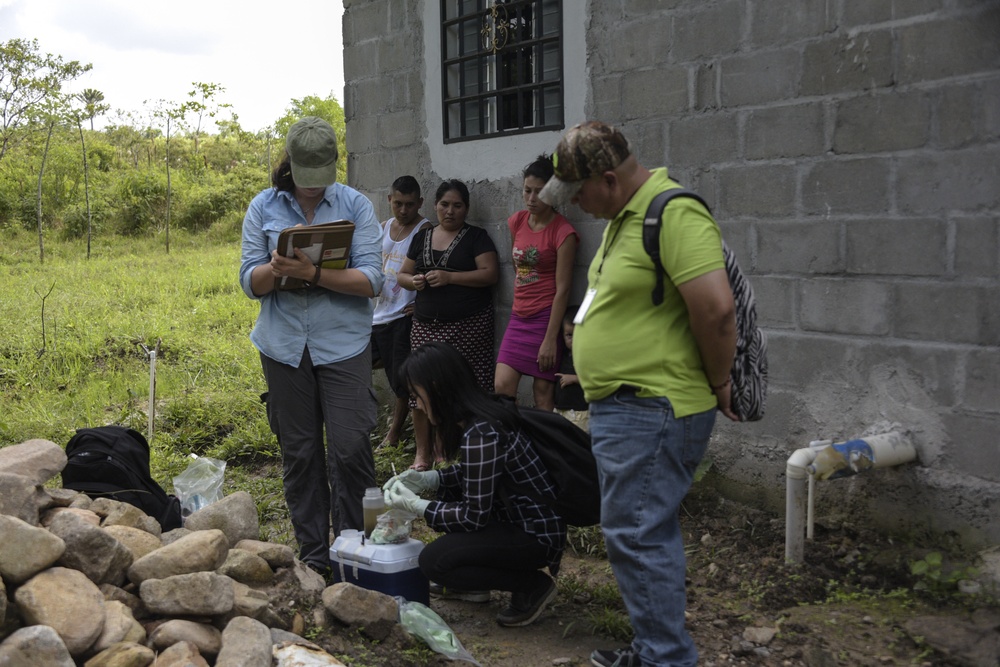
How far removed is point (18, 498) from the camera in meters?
3.41

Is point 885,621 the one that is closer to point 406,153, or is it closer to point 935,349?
point 935,349

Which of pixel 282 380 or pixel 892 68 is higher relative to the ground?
pixel 892 68

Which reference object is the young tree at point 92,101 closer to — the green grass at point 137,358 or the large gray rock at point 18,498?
the green grass at point 137,358

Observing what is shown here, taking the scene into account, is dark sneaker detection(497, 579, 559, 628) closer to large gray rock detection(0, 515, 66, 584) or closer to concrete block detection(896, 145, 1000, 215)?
large gray rock detection(0, 515, 66, 584)

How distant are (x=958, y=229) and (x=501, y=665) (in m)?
2.42

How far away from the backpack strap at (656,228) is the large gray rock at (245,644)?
1633 millimetres

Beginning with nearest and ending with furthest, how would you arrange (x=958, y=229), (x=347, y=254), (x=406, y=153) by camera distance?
1. (x=958, y=229)
2. (x=347, y=254)
3. (x=406, y=153)

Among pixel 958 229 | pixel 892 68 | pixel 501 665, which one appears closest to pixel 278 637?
pixel 501 665

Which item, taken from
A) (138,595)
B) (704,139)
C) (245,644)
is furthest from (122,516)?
(704,139)

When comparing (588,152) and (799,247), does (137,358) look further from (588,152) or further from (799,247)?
(588,152)

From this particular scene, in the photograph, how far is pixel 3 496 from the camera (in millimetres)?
3363

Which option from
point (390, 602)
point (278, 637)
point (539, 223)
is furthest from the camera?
point (539, 223)

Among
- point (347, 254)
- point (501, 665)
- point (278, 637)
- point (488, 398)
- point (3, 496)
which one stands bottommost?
point (501, 665)

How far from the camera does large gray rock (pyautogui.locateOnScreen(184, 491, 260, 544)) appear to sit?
13.3 feet
